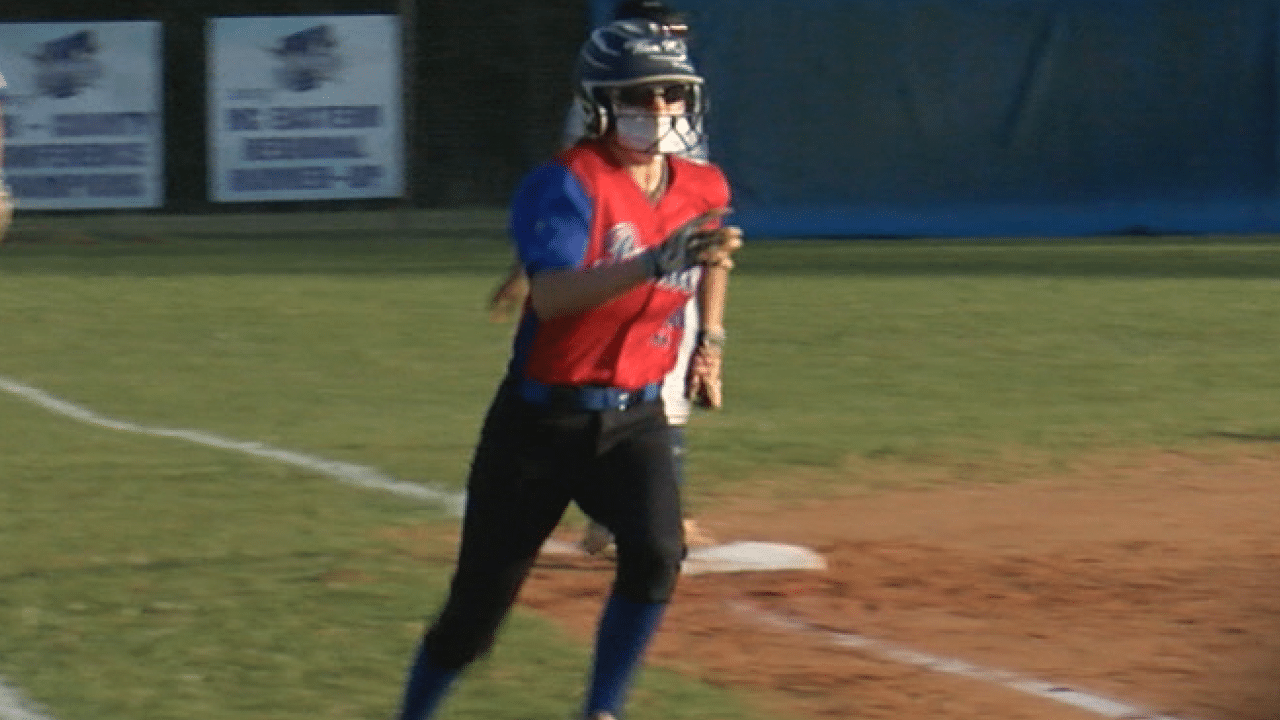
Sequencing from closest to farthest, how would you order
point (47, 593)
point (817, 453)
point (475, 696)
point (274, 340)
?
1. point (475, 696)
2. point (47, 593)
3. point (817, 453)
4. point (274, 340)

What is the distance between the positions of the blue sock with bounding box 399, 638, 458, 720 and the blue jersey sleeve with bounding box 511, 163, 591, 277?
95cm

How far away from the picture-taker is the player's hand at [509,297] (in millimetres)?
6340

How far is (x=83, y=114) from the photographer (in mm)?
28359

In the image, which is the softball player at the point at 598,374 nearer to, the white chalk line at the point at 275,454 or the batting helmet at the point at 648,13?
the batting helmet at the point at 648,13

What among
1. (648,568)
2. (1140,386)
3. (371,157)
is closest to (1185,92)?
(371,157)

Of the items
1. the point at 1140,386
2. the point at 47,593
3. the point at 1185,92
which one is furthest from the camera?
the point at 1185,92

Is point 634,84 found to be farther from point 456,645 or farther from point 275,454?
point 275,454

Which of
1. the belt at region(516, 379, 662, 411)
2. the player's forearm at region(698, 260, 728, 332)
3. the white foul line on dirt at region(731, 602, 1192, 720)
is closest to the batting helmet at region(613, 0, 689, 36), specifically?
the player's forearm at region(698, 260, 728, 332)

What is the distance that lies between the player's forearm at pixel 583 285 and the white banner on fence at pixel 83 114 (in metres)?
23.0

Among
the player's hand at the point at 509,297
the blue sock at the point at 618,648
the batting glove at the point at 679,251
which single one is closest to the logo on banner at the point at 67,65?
the player's hand at the point at 509,297

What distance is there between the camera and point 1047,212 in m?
26.9

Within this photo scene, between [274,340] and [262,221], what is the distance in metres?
12.1

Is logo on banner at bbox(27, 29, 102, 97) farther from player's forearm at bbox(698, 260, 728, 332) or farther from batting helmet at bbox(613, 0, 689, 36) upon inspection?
player's forearm at bbox(698, 260, 728, 332)

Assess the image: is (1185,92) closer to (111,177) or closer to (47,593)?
(111,177)
